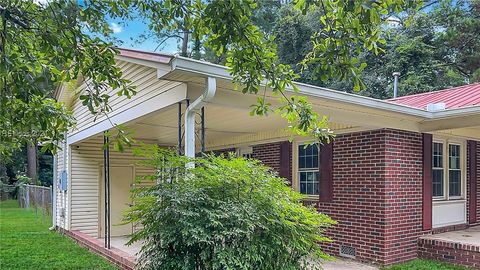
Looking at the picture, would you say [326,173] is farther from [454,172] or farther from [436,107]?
[454,172]

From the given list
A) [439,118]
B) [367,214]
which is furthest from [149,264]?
[439,118]

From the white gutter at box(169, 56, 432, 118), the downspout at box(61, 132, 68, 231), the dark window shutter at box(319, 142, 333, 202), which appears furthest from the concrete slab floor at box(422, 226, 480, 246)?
the downspout at box(61, 132, 68, 231)

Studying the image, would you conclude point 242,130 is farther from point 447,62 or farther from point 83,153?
point 447,62

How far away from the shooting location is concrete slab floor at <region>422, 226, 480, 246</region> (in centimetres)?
724

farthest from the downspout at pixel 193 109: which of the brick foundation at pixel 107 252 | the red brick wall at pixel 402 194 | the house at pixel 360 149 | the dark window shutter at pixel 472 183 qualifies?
the dark window shutter at pixel 472 183

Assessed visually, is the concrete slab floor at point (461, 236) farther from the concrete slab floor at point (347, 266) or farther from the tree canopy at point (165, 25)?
the tree canopy at point (165, 25)

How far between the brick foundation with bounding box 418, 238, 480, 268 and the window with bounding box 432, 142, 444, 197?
129 centimetres

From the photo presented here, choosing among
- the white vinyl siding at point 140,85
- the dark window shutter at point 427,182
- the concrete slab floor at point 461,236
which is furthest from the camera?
the dark window shutter at point 427,182

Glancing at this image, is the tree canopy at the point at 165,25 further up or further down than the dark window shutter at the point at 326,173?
further up

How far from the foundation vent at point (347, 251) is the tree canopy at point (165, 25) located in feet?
14.8

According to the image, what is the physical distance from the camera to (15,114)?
3422 mm

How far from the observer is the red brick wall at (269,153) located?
9.39 m

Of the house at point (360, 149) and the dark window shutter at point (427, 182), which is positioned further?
the dark window shutter at point (427, 182)

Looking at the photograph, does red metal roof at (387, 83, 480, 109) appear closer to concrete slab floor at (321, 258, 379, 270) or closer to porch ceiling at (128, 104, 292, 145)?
porch ceiling at (128, 104, 292, 145)
